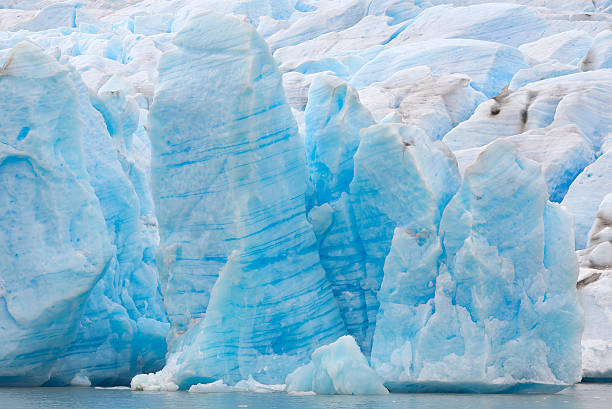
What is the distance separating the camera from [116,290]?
1242 centimetres

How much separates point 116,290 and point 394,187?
14.8 feet

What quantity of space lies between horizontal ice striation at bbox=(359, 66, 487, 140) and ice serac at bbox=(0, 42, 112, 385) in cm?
883

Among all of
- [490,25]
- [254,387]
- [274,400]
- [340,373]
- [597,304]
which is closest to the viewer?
[274,400]

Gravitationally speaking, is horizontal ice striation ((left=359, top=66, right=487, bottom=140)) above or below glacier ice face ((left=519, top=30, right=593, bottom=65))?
above

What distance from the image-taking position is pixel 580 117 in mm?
17312

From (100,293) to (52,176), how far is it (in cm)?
202

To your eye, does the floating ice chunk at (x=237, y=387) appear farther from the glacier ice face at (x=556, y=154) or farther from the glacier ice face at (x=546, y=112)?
the glacier ice face at (x=546, y=112)

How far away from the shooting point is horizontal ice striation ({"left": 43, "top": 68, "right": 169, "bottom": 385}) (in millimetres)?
11594

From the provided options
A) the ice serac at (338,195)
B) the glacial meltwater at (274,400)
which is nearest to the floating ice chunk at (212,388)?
the glacial meltwater at (274,400)

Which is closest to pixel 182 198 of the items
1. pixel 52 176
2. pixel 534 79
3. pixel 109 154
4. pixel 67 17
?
pixel 52 176

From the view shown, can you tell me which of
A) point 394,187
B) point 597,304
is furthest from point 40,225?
point 597,304

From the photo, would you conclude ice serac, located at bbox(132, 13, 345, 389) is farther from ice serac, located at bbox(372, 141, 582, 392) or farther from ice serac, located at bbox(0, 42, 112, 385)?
ice serac, located at bbox(372, 141, 582, 392)

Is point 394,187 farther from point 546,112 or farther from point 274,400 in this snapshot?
point 546,112

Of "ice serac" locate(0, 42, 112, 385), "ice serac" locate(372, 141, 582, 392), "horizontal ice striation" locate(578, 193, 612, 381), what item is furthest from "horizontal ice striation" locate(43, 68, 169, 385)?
"horizontal ice striation" locate(578, 193, 612, 381)
